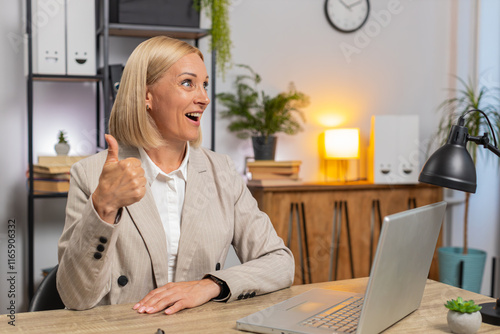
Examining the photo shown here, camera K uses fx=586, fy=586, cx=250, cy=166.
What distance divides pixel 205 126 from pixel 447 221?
76.7 inches

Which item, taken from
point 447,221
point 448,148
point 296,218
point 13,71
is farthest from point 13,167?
point 447,221

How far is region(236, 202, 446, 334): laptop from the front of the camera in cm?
111

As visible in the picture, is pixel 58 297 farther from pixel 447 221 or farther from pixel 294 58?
pixel 447 221

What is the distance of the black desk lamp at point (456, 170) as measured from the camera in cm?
136

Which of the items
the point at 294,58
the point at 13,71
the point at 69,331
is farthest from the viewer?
the point at 294,58

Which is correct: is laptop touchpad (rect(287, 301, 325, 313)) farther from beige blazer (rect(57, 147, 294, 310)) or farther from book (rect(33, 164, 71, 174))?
book (rect(33, 164, 71, 174))

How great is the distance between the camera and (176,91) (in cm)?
183

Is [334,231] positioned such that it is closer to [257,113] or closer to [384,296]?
[257,113]

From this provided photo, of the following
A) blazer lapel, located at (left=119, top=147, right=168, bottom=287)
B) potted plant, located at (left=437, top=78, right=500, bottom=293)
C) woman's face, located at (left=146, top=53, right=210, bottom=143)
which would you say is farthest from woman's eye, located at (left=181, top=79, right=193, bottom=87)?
potted plant, located at (left=437, top=78, right=500, bottom=293)

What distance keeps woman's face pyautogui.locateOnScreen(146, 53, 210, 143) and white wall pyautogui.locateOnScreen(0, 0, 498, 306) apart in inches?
62.0

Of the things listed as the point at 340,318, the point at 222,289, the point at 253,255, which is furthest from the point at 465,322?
the point at 253,255

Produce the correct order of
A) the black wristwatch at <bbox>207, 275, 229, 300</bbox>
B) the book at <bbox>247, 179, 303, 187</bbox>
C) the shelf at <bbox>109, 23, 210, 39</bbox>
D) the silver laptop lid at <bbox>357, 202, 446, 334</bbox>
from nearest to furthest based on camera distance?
the silver laptop lid at <bbox>357, 202, 446, 334</bbox>, the black wristwatch at <bbox>207, 275, 229, 300</bbox>, the shelf at <bbox>109, 23, 210, 39</bbox>, the book at <bbox>247, 179, 303, 187</bbox>

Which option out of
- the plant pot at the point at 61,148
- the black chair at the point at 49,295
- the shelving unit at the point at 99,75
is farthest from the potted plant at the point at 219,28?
the black chair at the point at 49,295

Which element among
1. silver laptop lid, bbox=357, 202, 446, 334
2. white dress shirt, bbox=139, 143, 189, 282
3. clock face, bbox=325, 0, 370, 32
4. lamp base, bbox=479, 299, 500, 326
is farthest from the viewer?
clock face, bbox=325, 0, 370, 32
